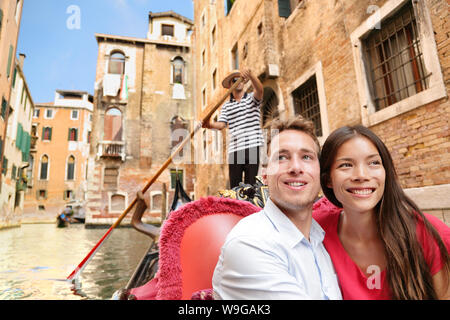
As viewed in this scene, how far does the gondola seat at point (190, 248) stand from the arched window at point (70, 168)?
1427 centimetres

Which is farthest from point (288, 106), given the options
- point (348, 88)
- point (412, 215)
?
point (412, 215)

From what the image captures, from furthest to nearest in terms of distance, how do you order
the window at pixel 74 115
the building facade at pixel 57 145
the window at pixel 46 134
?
1. the window at pixel 74 115
2. the window at pixel 46 134
3. the building facade at pixel 57 145

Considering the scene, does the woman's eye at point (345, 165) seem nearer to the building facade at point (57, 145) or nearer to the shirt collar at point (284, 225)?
the shirt collar at point (284, 225)

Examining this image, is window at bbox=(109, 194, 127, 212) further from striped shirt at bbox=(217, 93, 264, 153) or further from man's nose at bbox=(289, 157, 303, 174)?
man's nose at bbox=(289, 157, 303, 174)

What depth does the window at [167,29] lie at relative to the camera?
12.8m

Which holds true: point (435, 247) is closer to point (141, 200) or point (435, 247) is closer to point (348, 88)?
point (141, 200)

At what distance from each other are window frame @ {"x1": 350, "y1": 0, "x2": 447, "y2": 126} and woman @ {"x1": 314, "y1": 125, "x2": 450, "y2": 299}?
237 cm

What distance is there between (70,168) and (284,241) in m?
15.3

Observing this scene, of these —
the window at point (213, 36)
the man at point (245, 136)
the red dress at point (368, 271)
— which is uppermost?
the window at point (213, 36)

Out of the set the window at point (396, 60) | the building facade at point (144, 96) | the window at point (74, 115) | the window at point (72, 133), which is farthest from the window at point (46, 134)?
the window at point (396, 60)

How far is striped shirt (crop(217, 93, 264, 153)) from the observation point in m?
2.14

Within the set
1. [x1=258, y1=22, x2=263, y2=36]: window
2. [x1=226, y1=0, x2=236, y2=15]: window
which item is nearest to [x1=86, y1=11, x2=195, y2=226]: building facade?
[x1=226, y1=0, x2=236, y2=15]: window

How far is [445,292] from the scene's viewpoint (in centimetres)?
71

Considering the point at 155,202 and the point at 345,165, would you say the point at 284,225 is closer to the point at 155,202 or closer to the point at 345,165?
the point at 345,165
